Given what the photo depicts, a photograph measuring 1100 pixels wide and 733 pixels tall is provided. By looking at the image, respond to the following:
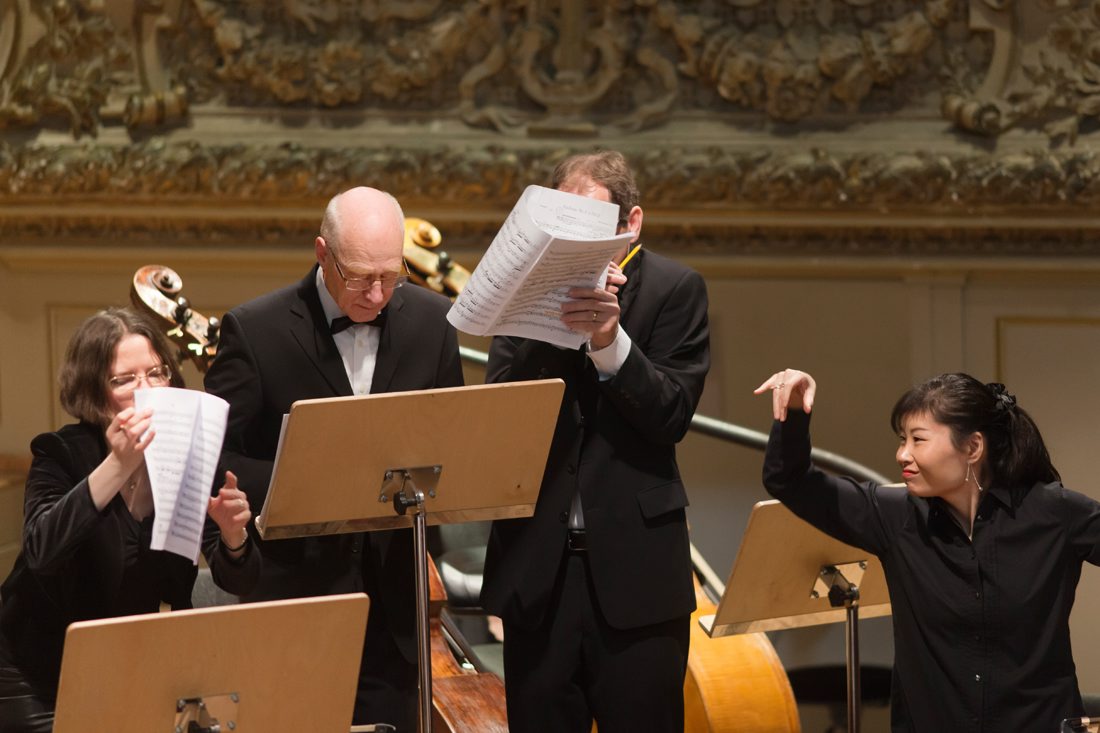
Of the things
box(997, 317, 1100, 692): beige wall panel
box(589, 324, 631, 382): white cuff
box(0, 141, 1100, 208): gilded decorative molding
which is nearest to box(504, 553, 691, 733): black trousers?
box(589, 324, 631, 382): white cuff

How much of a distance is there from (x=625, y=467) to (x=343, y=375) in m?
0.60

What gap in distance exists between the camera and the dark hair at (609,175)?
2922mm

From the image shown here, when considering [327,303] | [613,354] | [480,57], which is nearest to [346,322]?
[327,303]

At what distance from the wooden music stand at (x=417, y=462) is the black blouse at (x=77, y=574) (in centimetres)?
26

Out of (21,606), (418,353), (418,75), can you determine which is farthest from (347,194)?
(418,75)

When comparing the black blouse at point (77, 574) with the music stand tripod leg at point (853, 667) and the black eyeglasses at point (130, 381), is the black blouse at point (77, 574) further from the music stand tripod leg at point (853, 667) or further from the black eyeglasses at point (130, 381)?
the music stand tripod leg at point (853, 667)

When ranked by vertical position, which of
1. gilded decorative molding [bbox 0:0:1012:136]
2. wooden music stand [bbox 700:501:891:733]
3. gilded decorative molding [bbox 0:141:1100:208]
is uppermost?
gilded decorative molding [bbox 0:0:1012:136]

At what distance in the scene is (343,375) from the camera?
2996 millimetres

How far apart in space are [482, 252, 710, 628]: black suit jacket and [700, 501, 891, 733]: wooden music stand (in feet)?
0.41

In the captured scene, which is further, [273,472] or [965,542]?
[965,542]

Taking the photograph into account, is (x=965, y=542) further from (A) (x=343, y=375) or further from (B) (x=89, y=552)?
(B) (x=89, y=552)

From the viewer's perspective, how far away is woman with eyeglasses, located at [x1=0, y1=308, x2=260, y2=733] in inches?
111

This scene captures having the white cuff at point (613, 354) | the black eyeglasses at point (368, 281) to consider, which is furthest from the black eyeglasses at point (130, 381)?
the white cuff at point (613, 354)

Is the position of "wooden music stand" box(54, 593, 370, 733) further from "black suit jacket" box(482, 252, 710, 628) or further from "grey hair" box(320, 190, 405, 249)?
"grey hair" box(320, 190, 405, 249)
